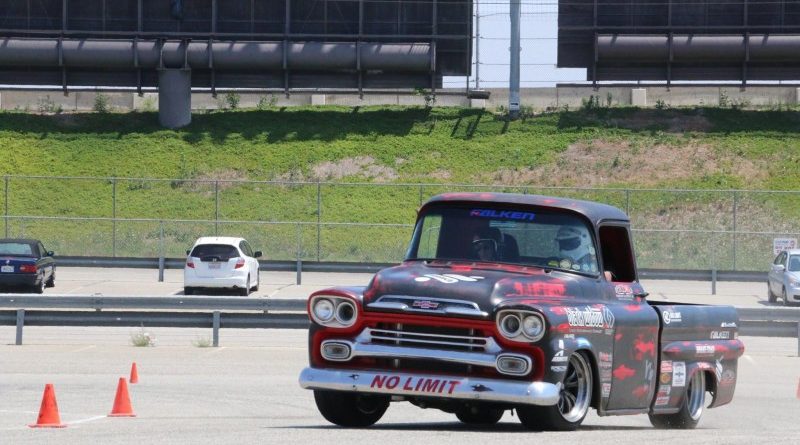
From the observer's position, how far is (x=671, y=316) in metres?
12.3

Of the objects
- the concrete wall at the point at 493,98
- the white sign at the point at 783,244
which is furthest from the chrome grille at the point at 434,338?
the concrete wall at the point at 493,98

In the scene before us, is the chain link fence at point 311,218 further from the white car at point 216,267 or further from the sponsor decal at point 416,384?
the sponsor decal at point 416,384

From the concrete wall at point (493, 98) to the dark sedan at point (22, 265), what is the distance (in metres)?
26.2

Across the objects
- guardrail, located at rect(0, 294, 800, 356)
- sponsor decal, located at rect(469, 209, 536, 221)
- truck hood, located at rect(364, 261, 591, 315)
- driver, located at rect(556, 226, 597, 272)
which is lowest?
guardrail, located at rect(0, 294, 800, 356)

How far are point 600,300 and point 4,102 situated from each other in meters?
55.5

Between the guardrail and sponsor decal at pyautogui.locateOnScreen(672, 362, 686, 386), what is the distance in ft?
35.0

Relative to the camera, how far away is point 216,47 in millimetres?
57375

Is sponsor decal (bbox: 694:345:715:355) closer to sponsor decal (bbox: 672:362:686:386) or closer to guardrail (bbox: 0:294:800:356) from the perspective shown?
sponsor decal (bbox: 672:362:686:386)

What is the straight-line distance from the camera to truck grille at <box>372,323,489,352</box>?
→ 10172 millimetres

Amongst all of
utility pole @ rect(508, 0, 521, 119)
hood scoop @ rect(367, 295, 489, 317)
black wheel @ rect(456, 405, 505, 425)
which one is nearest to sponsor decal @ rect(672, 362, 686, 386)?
black wheel @ rect(456, 405, 505, 425)

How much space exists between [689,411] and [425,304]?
3.70 m

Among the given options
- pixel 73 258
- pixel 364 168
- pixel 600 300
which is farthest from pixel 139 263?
pixel 600 300

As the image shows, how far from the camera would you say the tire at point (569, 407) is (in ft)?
33.8

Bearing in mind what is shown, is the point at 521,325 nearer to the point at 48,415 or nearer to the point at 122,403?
A: the point at 48,415
